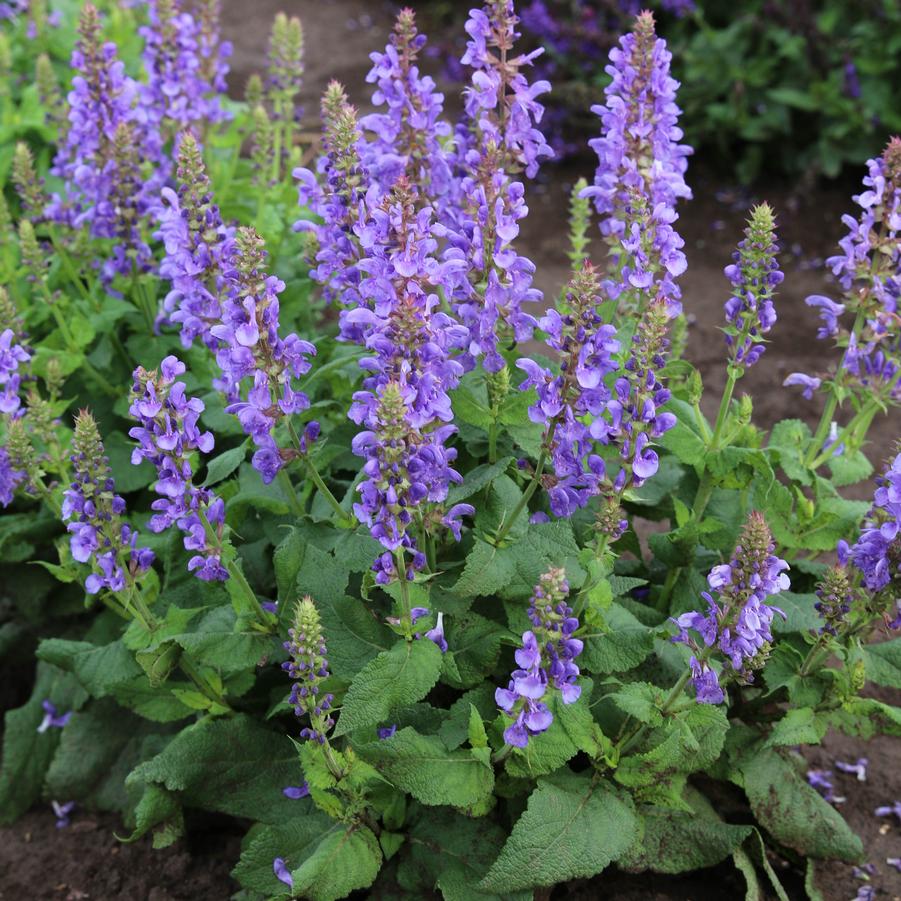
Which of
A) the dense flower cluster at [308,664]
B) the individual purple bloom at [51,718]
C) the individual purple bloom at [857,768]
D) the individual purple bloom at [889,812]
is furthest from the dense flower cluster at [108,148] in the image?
the individual purple bloom at [889,812]

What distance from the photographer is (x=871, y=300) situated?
3.57m

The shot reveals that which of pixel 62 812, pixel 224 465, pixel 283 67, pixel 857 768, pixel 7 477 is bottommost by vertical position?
pixel 62 812

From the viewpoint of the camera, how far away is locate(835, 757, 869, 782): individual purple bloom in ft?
13.6

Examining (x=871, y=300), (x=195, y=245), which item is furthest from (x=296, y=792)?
(x=871, y=300)

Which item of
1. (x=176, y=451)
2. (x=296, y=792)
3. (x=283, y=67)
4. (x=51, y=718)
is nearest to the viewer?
(x=176, y=451)

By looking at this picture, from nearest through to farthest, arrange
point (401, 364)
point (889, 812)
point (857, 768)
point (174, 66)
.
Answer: point (401, 364)
point (889, 812)
point (857, 768)
point (174, 66)

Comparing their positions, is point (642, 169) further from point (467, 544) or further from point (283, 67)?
point (283, 67)

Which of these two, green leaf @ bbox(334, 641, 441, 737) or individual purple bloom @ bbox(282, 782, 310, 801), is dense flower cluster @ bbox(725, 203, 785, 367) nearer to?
green leaf @ bbox(334, 641, 441, 737)

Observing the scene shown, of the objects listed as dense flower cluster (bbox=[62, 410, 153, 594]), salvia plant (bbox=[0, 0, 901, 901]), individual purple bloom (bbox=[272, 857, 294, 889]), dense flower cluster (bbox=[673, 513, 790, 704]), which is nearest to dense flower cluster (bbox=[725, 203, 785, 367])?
salvia plant (bbox=[0, 0, 901, 901])

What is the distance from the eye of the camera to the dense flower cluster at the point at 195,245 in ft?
11.2

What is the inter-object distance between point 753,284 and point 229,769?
6.93 feet

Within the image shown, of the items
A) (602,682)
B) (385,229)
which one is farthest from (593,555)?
(385,229)

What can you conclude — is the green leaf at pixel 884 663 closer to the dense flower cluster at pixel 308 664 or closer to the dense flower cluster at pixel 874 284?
the dense flower cluster at pixel 874 284

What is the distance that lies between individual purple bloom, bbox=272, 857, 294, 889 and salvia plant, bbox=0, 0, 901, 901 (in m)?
0.01
